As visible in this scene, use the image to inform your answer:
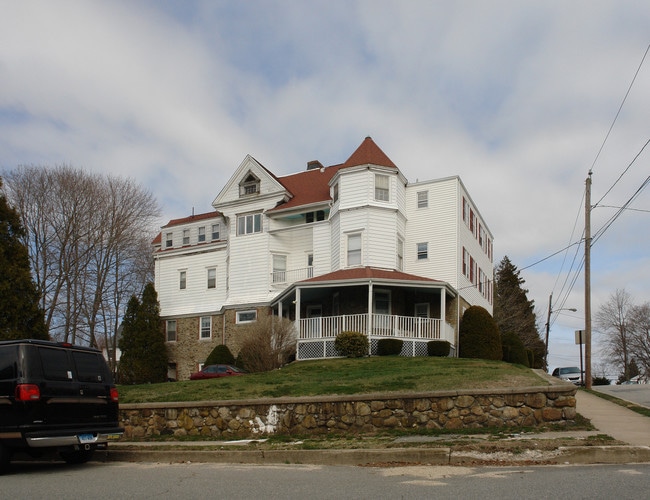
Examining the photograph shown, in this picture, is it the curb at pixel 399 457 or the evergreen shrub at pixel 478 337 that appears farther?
the evergreen shrub at pixel 478 337

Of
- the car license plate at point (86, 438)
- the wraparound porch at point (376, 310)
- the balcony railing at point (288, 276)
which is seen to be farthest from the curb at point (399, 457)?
the balcony railing at point (288, 276)

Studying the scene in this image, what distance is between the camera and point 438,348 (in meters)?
29.6

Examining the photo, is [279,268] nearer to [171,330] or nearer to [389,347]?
[171,330]

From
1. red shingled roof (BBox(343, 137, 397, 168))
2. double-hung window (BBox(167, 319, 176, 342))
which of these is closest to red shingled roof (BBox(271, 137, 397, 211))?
red shingled roof (BBox(343, 137, 397, 168))

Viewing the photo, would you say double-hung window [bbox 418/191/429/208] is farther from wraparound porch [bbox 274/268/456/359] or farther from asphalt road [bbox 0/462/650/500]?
asphalt road [bbox 0/462/650/500]

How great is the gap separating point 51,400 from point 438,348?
2063cm

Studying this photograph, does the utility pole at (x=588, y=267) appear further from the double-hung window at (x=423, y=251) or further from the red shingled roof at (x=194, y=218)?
the red shingled roof at (x=194, y=218)

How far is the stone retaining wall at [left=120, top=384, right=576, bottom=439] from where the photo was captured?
13578mm

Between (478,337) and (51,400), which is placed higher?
(478,337)

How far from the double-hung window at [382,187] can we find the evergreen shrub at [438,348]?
7.81 metres

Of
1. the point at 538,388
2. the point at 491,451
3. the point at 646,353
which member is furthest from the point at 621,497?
the point at 646,353

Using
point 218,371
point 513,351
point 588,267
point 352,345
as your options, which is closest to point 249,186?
point 218,371

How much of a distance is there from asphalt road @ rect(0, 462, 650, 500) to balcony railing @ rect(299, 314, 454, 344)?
18799 millimetres

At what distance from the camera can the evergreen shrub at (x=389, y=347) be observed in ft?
94.3
